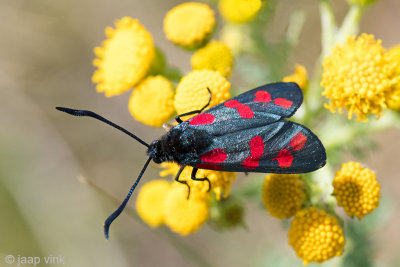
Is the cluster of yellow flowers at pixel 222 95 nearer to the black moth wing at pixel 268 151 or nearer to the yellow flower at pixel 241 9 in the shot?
the yellow flower at pixel 241 9

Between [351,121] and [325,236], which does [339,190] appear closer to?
[325,236]

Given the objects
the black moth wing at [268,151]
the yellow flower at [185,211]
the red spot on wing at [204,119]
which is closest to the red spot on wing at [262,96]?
the black moth wing at [268,151]

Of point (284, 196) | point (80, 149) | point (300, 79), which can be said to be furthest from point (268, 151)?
point (80, 149)

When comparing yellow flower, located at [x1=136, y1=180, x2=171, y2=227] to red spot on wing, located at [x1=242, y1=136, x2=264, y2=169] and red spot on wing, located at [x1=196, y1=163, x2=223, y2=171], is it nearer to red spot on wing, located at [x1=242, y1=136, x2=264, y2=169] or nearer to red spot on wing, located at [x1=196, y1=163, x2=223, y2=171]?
red spot on wing, located at [x1=196, y1=163, x2=223, y2=171]

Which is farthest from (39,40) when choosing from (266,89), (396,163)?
(396,163)

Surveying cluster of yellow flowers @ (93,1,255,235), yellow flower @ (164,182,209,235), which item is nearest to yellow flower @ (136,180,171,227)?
cluster of yellow flowers @ (93,1,255,235)

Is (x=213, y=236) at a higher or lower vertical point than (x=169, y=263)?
higher
